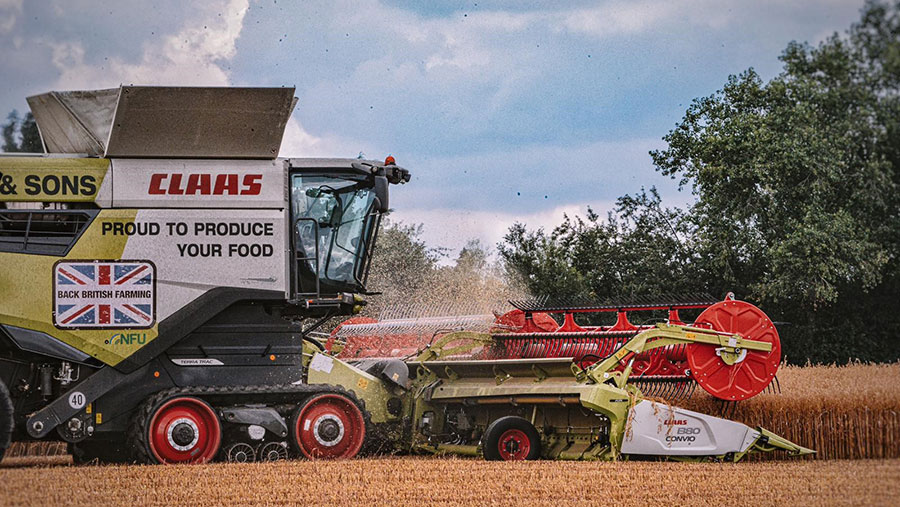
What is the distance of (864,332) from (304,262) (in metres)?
5.41

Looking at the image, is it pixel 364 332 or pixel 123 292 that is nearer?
pixel 123 292

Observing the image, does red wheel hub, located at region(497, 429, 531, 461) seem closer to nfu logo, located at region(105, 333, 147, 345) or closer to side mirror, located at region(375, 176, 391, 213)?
side mirror, located at region(375, 176, 391, 213)

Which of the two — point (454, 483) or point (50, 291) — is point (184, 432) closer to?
point (50, 291)

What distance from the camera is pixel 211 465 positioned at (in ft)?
29.6

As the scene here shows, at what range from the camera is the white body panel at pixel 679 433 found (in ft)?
30.9

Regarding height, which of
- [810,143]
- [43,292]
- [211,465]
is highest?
[810,143]

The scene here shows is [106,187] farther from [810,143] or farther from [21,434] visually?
[810,143]

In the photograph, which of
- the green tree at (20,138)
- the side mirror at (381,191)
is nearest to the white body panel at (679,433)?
the side mirror at (381,191)

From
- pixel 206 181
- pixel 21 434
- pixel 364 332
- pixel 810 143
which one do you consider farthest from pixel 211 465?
pixel 810 143

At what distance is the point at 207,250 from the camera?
9.51m

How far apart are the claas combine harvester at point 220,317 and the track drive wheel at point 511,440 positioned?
19mm

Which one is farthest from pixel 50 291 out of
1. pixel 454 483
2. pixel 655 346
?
pixel 655 346

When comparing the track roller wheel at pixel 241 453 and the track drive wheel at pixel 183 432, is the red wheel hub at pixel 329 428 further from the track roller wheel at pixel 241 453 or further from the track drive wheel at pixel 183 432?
the track drive wheel at pixel 183 432

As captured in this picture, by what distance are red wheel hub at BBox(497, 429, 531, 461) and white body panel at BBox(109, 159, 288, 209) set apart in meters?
3.02
